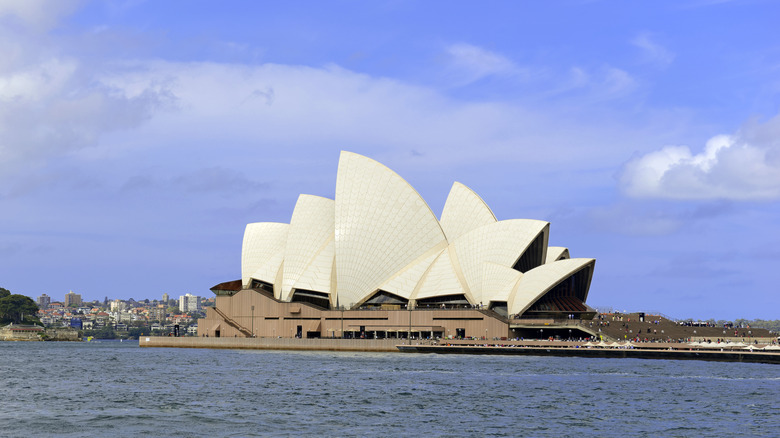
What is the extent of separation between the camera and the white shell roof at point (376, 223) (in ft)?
282

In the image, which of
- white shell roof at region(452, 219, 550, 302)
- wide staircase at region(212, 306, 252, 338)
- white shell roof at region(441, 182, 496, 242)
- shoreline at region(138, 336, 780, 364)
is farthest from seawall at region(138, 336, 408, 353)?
white shell roof at region(441, 182, 496, 242)

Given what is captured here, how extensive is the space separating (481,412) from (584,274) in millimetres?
54441

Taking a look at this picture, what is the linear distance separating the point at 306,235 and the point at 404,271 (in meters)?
12.5

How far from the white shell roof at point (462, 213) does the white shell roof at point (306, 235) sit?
12545 millimetres

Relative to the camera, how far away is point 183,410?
33.4 metres

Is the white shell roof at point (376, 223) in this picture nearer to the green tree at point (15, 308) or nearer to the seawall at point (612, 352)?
the seawall at point (612, 352)

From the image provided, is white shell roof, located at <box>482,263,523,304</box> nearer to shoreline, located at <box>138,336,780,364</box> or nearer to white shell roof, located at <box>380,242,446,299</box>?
Answer: white shell roof, located at <box>380,242,446,299</box>

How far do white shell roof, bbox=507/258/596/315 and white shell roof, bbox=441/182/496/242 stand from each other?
8615mm

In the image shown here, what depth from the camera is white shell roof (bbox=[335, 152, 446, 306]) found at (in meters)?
86.0

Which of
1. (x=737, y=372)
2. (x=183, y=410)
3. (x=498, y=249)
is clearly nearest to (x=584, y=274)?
(x=498, y=249)

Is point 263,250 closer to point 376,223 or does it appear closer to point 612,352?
point 376,223

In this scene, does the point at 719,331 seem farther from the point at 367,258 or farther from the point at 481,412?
the point at 481,412

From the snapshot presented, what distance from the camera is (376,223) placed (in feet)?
283

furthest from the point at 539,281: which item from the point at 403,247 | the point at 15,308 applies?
the point at 15,308
